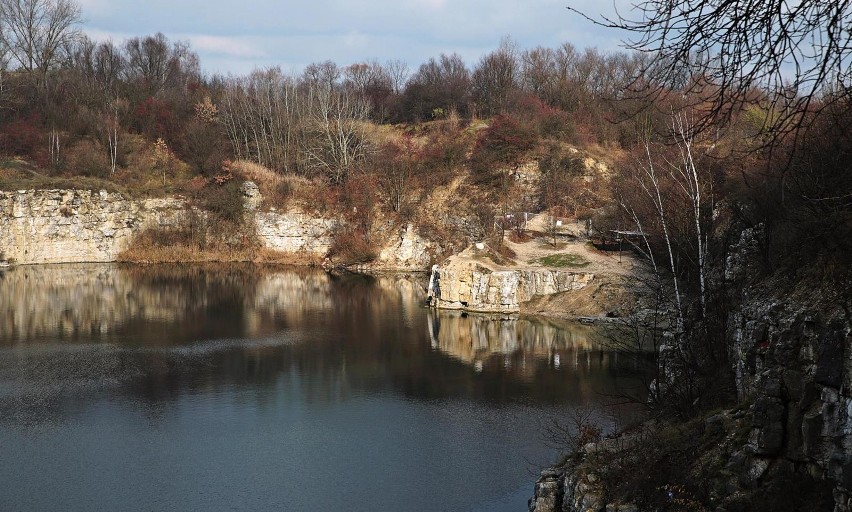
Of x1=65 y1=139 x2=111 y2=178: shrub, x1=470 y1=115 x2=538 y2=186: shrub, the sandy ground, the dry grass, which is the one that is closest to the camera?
the sandy ground

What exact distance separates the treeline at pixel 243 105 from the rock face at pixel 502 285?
20.6 meters

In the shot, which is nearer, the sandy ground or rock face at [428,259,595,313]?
the sandy ground

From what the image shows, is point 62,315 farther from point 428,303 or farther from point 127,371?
point 428,303

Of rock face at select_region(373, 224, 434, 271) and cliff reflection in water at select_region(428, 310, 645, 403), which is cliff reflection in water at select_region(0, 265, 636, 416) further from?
rock face at select_region(373, 224, 434, 271)

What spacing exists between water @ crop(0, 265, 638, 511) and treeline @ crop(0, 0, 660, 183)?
2071 centimetres

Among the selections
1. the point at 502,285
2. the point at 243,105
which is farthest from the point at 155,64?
the point at 502,285

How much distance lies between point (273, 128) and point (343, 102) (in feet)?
17.8

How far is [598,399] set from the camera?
858 inches

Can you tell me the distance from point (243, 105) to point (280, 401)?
41.1m

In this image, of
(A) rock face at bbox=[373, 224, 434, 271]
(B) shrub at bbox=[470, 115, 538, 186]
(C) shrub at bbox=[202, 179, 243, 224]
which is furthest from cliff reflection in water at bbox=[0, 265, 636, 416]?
(B) shrub at bbox=[470, 115, 538, 186]

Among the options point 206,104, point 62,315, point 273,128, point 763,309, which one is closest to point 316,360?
point 62,315

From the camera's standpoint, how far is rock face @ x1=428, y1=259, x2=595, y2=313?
35.1 meters

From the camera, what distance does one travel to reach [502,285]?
116 ft

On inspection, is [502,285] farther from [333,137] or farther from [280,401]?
[333,137]
